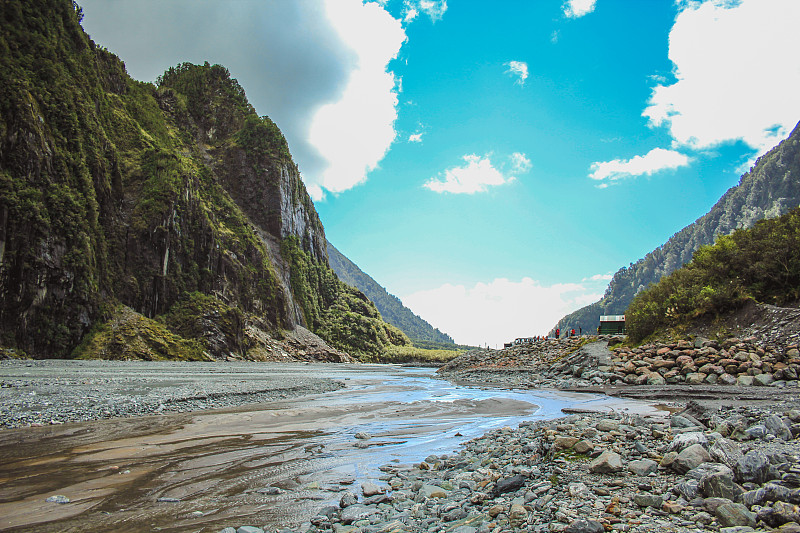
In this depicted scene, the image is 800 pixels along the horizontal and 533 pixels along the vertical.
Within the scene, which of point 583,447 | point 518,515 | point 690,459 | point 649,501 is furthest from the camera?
point 583,447

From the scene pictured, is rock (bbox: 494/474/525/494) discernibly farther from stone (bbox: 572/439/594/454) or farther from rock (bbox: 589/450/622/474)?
stone (bbox: 572/439/594/454)

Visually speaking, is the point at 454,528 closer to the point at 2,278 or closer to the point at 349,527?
the point at 349,527

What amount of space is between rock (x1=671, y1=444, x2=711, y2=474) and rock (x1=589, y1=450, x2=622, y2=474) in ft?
2.39

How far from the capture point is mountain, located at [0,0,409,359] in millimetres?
71562

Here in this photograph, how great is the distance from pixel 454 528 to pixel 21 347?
9114cm

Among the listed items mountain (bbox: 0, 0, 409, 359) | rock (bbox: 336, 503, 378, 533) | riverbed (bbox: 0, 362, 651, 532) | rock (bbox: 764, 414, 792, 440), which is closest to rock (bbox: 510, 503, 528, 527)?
rock (bbox: 336, 503, 378, 533)

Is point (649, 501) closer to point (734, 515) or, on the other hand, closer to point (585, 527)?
point (734, 515)

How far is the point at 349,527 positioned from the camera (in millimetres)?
5109

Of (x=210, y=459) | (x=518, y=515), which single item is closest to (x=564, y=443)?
(x=518, y=515)

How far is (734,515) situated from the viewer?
3.51 metres

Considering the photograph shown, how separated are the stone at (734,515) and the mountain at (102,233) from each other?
9200cm

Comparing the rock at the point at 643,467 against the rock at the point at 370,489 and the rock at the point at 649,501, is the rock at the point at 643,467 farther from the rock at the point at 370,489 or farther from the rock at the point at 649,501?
the rock at the point at 370,489

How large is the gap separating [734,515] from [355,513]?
4.45m

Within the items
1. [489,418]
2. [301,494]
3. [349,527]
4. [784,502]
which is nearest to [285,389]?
[489,418]
